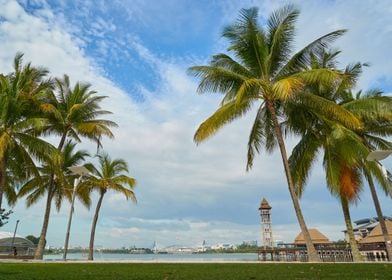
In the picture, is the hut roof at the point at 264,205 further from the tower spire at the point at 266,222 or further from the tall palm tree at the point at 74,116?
the tall palm tree at the point at 74,116

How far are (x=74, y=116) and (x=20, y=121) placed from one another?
3824 mm

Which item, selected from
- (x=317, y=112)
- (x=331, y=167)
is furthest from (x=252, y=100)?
(x=331, y=167)

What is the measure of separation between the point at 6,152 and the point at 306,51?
14161mm

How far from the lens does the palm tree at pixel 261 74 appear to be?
1395 centimetres

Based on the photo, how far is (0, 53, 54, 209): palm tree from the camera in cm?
1609

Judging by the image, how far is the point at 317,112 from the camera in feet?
50.3

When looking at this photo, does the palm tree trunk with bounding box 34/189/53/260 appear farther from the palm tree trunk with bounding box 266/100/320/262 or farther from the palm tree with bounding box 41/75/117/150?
the palm tree trunk with bounding box 266/100/320/262

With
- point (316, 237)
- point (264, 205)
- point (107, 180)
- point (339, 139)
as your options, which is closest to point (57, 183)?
point (107, 180)

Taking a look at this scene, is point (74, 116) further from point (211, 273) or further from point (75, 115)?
point (211, 273)

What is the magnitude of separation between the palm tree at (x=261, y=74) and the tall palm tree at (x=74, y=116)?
8.38m

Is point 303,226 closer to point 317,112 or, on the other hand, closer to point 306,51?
point 317,112

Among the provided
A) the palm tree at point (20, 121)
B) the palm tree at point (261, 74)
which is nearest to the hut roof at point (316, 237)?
the palm tree at point (261, 74)

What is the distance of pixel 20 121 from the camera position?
667 inches

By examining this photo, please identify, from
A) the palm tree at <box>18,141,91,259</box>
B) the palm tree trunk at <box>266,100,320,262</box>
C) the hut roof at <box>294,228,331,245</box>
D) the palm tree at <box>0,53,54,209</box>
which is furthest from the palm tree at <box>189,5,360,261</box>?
the hut roof at <box>294,228,331,245</box>
